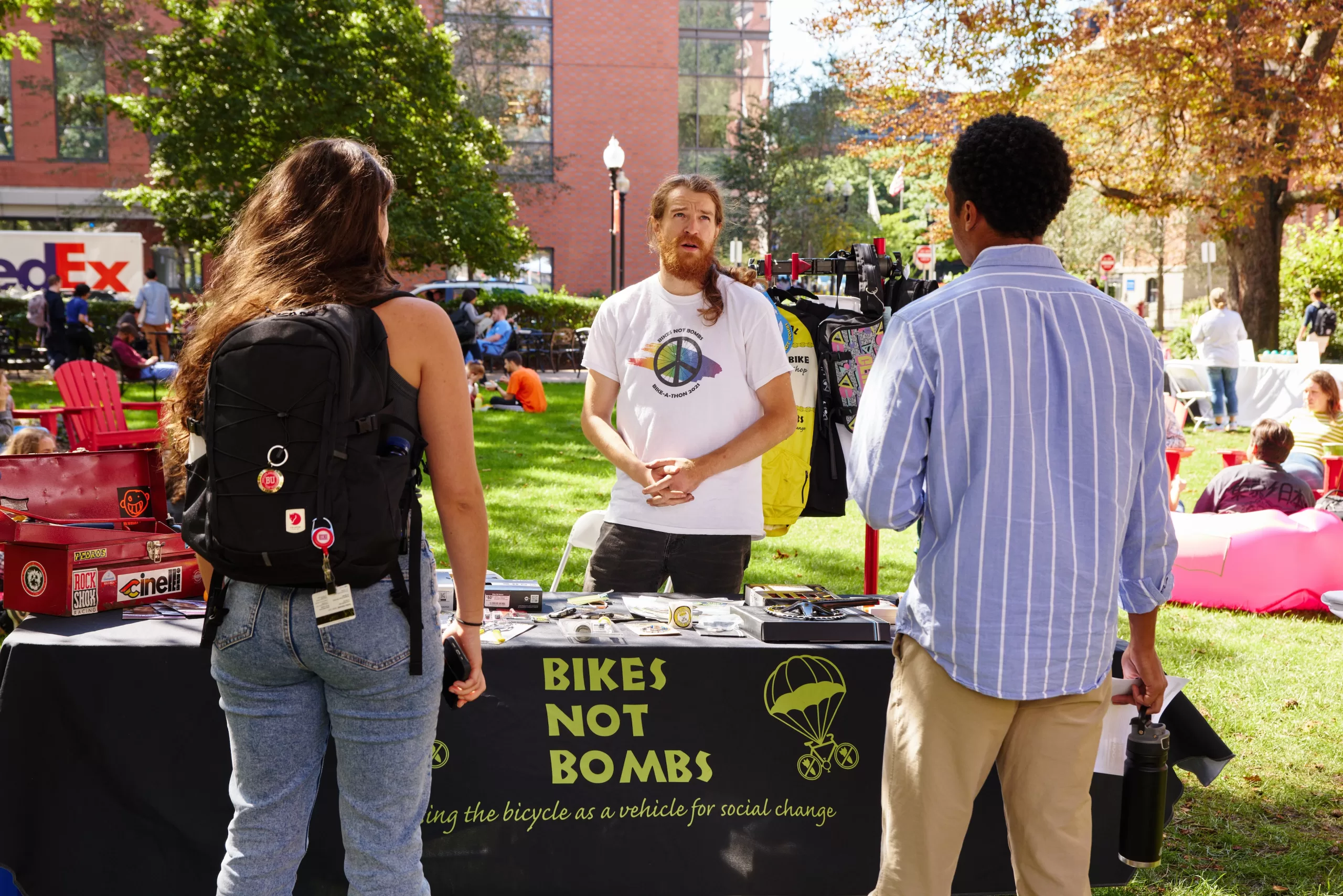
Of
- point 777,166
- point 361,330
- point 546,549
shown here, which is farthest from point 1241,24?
point 777,166

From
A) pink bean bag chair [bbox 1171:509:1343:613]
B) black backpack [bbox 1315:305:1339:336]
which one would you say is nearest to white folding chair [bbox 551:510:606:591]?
pink bean bag chair [bbox 1171:509:1343:613]

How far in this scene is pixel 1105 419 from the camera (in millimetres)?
1992

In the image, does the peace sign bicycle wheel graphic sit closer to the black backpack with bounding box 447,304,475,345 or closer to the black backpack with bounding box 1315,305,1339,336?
the black backpack with bounding box 447,304,475,345

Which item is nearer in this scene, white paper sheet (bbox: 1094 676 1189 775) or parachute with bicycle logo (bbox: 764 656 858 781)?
white paper sheet (bbox: 1094 676 1189 775)

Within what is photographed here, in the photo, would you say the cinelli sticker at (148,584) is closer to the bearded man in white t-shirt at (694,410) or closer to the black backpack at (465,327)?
the bearded man in white t-shirt at (694,410)

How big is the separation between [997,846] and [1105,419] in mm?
1483

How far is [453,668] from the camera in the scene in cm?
207

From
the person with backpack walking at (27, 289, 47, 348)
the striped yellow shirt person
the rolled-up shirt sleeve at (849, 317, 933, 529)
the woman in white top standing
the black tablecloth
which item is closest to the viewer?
the rolled-up shirt sleeve at (849, 317, 933, 529)

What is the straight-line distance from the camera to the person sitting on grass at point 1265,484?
6.59m

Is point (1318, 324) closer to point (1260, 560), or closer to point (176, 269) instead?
point (1260, 560)

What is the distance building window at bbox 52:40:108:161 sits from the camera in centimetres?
3078

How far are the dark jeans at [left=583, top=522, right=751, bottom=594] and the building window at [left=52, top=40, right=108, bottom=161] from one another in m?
31.6

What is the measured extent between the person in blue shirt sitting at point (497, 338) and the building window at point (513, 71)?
16.3m

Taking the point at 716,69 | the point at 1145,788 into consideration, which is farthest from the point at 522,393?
the point at 716,69
